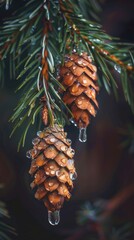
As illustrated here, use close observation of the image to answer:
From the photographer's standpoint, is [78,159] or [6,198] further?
[78,159]

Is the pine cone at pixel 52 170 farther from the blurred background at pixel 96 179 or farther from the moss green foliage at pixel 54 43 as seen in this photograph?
the blurred background at pixel 96 179

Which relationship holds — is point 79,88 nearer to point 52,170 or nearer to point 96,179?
point 52,170

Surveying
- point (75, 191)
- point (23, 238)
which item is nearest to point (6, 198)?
point (23, 238)

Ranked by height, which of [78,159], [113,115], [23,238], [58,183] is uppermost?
[58,183]

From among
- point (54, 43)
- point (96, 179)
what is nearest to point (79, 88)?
point (54, 43)

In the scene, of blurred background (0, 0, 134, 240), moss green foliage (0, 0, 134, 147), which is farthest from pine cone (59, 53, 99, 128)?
blurred background (0, 0, 134, 240)

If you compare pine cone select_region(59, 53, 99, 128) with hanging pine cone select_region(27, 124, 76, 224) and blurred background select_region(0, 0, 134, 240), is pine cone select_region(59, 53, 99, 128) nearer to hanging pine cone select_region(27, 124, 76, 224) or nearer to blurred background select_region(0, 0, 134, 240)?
hanging pine cone select_region(27, 124, 76, 224)

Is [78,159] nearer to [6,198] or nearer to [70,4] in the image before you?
[6,198]
